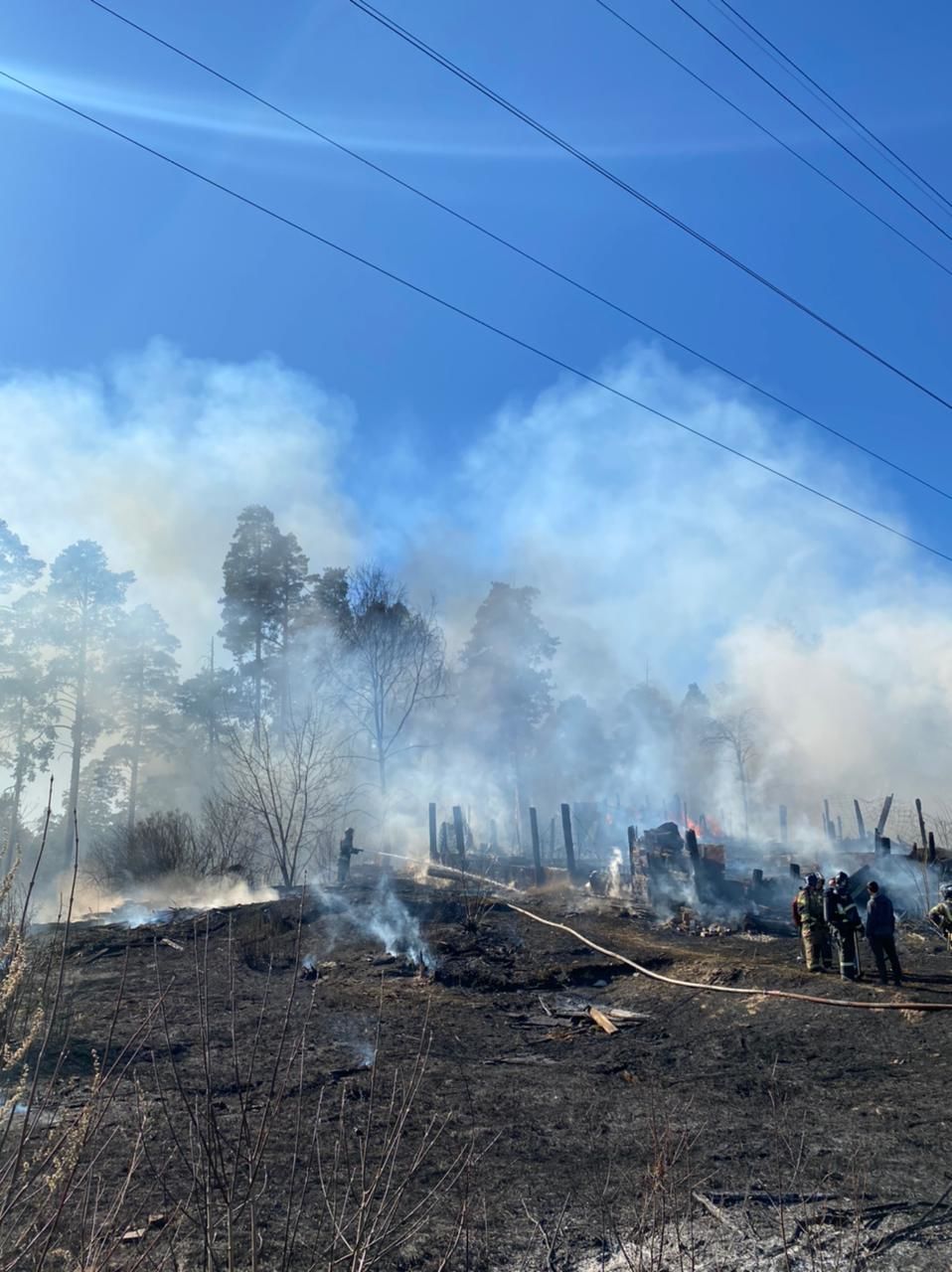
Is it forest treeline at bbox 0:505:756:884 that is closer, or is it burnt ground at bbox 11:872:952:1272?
burnt ground at bbox 11:872:952:1272

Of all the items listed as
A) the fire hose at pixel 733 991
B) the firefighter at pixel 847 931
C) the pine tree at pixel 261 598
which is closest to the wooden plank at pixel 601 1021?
the fire hose at pixel 733 991

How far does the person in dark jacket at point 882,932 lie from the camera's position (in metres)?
12.9

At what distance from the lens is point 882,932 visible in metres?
12.9

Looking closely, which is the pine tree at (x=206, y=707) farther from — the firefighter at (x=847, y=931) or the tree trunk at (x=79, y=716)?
the firefighter at (x=847, y=931)

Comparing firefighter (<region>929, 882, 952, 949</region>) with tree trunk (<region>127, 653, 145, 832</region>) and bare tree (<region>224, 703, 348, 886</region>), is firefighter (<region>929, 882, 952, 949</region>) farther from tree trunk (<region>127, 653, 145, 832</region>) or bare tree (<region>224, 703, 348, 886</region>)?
tree trunk (<region>127, 653, 145, 832</region>)

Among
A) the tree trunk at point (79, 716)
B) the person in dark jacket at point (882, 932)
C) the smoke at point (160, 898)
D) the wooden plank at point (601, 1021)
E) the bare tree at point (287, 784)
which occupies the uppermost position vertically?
the tree trunk at point (79, 716)

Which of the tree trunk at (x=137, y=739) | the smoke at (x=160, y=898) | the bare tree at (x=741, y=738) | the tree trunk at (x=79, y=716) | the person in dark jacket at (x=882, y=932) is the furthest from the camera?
the bare tree at (x=741, y=738)

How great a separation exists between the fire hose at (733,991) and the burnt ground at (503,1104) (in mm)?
167

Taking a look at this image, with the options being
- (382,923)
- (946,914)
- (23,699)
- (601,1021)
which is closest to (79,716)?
(23,699)

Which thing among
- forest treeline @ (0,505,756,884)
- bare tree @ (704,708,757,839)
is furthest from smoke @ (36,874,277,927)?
bare tree @ (704,708,757,839)

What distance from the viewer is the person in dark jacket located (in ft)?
42.2

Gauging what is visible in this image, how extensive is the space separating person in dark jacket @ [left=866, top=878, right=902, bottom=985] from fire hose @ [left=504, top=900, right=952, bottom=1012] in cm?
140

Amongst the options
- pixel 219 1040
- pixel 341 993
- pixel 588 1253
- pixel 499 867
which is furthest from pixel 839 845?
pixel 588 1253

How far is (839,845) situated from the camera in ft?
118
